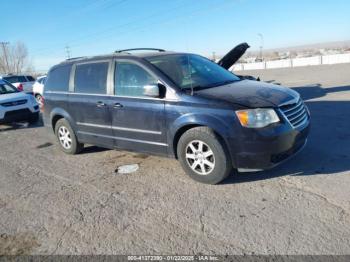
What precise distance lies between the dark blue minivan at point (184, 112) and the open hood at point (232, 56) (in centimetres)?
661

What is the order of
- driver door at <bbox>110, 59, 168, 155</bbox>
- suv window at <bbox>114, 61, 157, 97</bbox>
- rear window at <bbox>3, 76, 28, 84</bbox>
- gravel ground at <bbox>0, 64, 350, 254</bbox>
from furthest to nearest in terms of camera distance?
rear window at <bbox>3, 76, 28, 84</bbox>
suv window at <bbox>114, 61, 157, 97</bbox>
driver door at <bbox>110, 59, 168, 155</bbox>
gravel ground at <bbox>0, 64, 350, 254</bbox>

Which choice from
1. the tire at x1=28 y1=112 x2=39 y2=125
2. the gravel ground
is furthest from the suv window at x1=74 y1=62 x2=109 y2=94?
the tire at x1=28 y1=112 x2=39 y2=125

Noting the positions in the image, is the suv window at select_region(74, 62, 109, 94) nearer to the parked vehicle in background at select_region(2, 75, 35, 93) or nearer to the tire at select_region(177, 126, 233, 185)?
the tire at select_region(177, 126, 233, 185)

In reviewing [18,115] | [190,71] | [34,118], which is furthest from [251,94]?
[34,118]

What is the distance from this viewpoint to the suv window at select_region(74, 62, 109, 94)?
6016 millimetres

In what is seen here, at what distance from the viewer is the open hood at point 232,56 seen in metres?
12.7

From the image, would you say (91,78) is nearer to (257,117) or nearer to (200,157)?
(200,157)

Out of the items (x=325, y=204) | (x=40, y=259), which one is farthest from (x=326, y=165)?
(x=40, y=259)

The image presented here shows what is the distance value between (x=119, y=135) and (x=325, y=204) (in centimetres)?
327

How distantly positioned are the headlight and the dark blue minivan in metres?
0.01

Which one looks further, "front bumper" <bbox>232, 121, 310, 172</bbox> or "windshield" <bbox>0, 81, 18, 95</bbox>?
"windshield" <bbox>0, 81, 18, 95</bbox>

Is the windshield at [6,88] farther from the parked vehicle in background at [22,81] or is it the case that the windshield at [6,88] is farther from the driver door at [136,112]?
the parked vehicle in background at [22,81]

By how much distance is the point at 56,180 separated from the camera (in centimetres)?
564

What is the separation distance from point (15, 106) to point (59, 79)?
4672 millimetres
